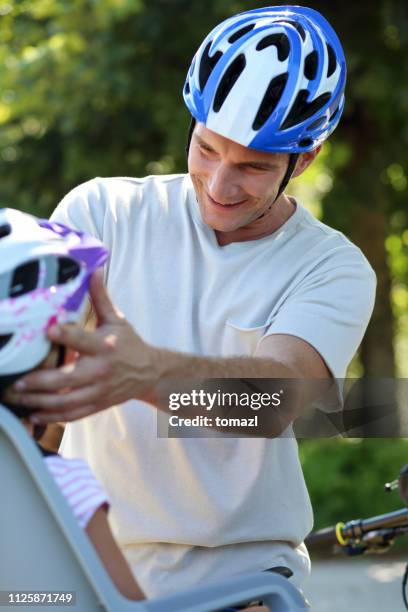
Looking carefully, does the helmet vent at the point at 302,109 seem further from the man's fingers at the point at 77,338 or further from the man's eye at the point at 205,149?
the man's fingers at the point at 77,338

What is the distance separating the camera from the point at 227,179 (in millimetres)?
2801

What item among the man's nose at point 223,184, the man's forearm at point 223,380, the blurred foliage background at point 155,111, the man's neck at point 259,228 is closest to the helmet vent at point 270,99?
the man's nose at point 223,184

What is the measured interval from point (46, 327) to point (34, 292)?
0.07m

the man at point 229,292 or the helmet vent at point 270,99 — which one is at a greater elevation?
the helmet vent at point 270,99

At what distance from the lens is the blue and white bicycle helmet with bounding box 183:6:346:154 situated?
9.21ft

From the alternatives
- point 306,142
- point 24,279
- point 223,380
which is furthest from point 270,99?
point 24,279

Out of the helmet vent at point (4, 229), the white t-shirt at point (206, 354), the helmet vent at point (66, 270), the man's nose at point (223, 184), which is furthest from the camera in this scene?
the man's nose at point (223, 184)

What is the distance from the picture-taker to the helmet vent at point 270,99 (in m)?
2.80

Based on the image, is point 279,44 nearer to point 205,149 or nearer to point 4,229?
point 205,149

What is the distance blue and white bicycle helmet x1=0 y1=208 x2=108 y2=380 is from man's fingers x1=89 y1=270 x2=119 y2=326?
2cm

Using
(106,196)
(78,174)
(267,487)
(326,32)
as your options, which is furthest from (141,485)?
(78,174)

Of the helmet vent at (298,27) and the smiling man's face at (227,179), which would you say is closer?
the smiling man's face at (227,179)

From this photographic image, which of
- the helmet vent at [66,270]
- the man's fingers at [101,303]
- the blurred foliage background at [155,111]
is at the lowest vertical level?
the blurred foliage background at [155,111]

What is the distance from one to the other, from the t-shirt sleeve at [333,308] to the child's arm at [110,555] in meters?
0.81
